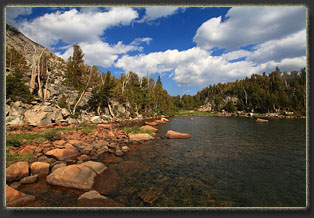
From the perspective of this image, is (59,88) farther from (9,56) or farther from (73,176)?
(73,176)

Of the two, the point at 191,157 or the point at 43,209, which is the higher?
the point at 43,209

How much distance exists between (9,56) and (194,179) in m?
51.5

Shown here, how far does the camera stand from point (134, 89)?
237 feet

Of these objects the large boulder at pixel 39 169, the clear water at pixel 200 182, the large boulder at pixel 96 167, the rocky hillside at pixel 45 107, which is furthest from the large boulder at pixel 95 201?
the rocky hillside at pixel 45 107

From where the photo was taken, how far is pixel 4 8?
4484mm

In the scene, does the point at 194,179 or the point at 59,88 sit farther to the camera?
the point at 59,88

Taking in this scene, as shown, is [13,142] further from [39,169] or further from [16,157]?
[39,169]

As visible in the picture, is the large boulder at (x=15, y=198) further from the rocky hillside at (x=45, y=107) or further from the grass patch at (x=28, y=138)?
the rocky hillside at (x=45, y=107)

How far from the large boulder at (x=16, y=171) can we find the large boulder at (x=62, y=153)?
329 cm

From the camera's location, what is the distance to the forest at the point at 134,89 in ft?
113

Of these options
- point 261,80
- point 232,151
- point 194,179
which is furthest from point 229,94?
point 194,179

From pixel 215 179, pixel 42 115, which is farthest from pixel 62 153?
pixel 42 115

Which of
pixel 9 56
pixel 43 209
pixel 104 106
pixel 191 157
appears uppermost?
pixel 9 56

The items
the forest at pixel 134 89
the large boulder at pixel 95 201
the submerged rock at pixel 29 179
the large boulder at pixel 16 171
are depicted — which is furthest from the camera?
the forest at pixel 134 89
